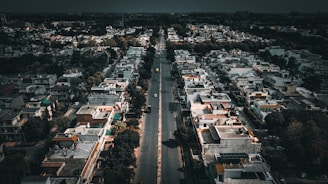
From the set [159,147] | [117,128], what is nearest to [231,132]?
[159,147]

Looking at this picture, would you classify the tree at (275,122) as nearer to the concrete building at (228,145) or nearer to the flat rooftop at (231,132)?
the flat rooftop at (231,132)

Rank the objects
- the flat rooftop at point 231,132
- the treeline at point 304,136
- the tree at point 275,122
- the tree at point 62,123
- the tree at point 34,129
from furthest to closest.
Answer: the tree at point 62,123 → the tree at point 275,122 → the tree at point 34,129 → the flat rooftop at point 231,132 → the treeline at point 304,136

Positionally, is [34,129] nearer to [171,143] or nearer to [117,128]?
[117,128]

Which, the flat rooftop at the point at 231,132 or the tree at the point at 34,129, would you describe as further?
the tree at the point at 34,129

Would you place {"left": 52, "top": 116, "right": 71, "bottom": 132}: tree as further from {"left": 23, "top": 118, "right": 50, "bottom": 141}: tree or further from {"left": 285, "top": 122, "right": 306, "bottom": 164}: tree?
{"left": 285, "top": 122, "right": 306, "bottom": 164}: tree

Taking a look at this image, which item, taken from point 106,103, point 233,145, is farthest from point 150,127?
point 233,145

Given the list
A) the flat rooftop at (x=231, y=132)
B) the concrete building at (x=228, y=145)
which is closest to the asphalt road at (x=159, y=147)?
the concrete building at (x=228, y=145)

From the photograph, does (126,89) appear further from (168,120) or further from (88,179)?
(88,179)

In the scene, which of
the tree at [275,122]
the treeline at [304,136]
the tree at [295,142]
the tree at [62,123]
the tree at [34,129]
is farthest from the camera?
the tree at [62,123]

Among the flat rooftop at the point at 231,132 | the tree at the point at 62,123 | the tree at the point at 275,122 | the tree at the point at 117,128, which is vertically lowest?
the tree at the point at 62,123

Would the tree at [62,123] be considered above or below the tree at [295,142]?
below

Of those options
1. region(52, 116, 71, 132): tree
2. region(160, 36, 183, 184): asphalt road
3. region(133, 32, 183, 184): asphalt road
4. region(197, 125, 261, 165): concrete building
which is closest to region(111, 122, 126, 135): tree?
region(133, 32, 183, 184): asphalt road
